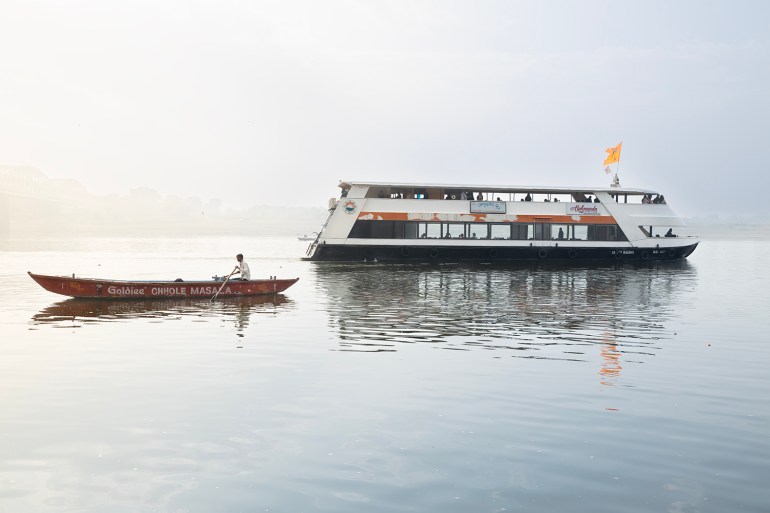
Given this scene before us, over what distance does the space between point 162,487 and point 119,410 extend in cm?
342

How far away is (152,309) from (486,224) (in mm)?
30076

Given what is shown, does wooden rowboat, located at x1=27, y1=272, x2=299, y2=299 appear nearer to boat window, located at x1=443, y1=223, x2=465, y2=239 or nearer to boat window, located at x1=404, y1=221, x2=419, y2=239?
boat window, located at x1=404, y1=221, x2=419, y2=239

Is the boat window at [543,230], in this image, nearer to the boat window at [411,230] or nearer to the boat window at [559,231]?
the boat window at [559,231]

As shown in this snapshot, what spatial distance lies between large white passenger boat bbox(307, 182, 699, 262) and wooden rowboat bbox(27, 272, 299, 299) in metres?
22.2

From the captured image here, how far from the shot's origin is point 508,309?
80.7ft

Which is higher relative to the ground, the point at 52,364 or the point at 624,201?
the point at 624,201

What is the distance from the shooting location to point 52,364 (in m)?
14.1

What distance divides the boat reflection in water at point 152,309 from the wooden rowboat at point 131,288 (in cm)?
25

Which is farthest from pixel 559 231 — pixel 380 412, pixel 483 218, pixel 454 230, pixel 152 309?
pixel 380 412

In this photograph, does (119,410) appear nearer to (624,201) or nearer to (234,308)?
(234,308)

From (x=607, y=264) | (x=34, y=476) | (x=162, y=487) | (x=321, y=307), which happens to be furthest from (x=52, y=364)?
(x=607, y=264)

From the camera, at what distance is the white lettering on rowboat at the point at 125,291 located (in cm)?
2469

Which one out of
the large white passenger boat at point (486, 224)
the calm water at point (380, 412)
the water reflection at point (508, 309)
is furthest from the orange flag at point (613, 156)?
the calm water at point (380, 412)

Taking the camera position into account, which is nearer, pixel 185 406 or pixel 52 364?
pixel 185 406
